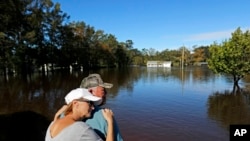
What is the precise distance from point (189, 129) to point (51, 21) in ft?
153

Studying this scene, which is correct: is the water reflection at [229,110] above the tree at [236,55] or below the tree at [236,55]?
below

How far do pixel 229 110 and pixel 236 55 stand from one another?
1064 cm

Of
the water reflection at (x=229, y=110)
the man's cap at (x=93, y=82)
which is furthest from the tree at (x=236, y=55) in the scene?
the man's cap at (x=93, y=82)

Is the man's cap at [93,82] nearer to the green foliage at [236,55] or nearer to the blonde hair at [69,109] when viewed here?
the blonde hair at [69,109]

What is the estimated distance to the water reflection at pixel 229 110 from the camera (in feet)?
41.4

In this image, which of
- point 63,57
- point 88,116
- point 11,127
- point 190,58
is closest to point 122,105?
point 11,127

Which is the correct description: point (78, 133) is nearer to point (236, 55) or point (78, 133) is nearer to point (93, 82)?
point (93, 82)

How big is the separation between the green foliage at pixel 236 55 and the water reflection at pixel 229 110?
5.98m

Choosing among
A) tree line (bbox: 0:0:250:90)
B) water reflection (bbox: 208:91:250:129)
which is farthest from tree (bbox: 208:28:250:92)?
water reflection (bbox: 208:91:250:129)

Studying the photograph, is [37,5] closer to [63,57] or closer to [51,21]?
[51,21]

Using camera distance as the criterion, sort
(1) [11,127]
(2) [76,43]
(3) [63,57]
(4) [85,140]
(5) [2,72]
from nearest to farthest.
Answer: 1. (4) [85,140]
2. (1) [11,127]
3. (5) [2,72]
4. (3) [63,57]
5. (2) [76,43]

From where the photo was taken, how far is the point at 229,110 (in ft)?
49.2

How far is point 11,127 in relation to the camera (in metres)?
10.4

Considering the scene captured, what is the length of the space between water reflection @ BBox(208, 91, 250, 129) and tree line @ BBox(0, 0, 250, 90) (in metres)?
6.84
